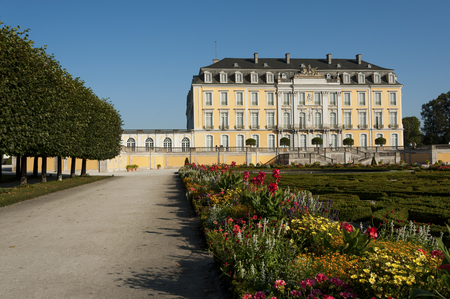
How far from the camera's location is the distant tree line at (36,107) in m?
14.5

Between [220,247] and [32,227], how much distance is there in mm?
5450

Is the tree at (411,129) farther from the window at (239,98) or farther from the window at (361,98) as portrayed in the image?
the window at (239,98)

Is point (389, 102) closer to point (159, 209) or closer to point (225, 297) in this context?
point (159, 209)

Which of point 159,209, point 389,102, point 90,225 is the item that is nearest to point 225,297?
point 90,225

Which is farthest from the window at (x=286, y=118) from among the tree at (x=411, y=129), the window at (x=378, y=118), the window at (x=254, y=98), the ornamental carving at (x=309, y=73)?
the tree at (x=411, y=129)

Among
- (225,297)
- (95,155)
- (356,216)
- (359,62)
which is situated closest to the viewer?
(225,297)

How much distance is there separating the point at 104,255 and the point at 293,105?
160 feet

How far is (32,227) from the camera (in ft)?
25.3

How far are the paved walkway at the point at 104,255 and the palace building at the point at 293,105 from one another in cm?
4207

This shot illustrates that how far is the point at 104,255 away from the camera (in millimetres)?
5523

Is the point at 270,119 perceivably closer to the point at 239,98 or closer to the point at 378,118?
the point at 239,98

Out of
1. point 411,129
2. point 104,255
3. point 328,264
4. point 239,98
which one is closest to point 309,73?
point 239,98

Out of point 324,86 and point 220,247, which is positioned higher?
point 324,86

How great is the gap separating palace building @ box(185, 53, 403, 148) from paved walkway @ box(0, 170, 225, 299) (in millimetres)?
42071
